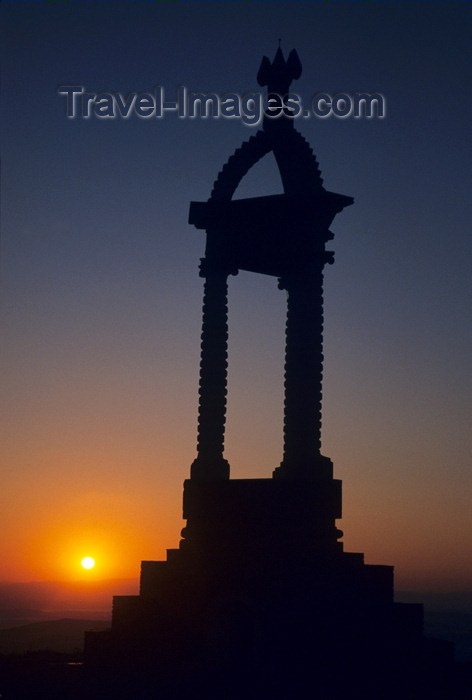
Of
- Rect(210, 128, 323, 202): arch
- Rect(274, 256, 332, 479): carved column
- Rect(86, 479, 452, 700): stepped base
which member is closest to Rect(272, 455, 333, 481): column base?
Rect(274, 256, 332, 479): carved column

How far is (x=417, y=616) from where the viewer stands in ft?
83.2

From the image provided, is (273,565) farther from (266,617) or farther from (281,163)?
(281,163)

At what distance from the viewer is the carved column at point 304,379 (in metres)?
26.7

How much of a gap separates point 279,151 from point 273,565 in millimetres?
10505

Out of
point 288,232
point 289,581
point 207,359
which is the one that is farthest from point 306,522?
point 288,232

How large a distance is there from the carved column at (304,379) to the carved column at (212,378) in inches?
63.9

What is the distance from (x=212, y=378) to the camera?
91.9 feet

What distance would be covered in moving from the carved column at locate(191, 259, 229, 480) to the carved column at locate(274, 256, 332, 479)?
1623 mm

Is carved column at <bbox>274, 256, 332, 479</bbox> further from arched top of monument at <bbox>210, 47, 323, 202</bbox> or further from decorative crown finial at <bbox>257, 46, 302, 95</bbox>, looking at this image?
decorative crown finial at <bbox>257, 46, 302, 95</bbox>

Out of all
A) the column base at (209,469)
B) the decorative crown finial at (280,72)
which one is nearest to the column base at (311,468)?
the column base at (209,469)

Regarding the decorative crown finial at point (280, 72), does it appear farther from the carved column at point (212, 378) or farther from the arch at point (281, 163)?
the carved column at point (212, 378)

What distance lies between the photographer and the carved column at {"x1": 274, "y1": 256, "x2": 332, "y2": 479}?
26.7 meters

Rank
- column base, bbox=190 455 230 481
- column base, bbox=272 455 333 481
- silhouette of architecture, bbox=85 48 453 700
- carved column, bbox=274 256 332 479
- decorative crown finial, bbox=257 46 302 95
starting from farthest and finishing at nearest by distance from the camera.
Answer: decorative crown finial, bbox=257 46 302 95 < column base, bbox=190 455 230 481 < carved column, bbox=274 256 332 479 < column base, bbox=272 455 333 481 < silhouette of architecture, bbox=85 48 453 700

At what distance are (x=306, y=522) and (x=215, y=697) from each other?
171 inches
